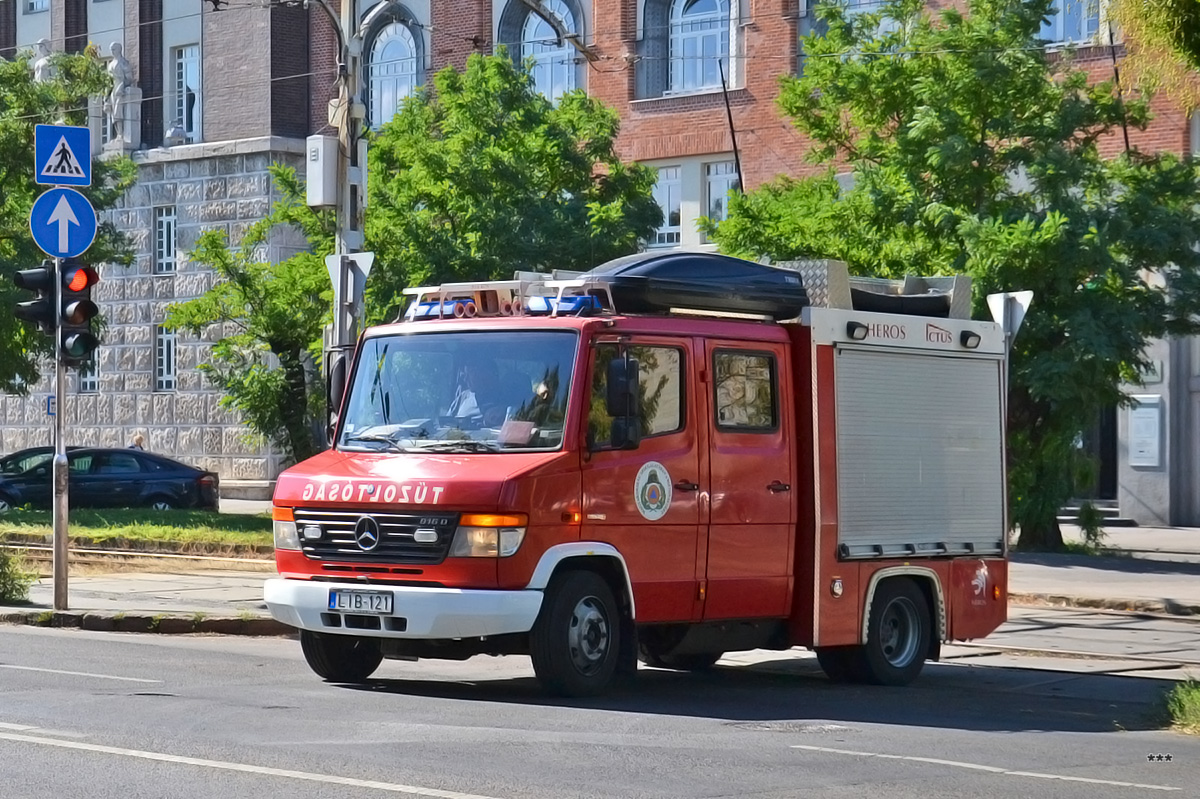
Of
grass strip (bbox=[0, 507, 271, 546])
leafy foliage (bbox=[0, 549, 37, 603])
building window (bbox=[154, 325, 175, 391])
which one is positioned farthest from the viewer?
building window (bbox=[154, 325, 175, 391])

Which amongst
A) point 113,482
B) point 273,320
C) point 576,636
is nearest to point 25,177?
point 113,482

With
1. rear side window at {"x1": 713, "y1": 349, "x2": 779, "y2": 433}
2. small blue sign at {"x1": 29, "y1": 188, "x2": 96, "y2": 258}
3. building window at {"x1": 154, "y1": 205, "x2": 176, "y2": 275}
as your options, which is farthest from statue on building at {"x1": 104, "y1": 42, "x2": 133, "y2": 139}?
rear side window at {"x1": 713, "y1": 349, "x2": 779, "y2": 433}

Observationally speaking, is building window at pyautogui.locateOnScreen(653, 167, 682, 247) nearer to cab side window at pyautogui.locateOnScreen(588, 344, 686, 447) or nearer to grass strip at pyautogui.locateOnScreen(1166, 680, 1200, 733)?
cab side window at pyautogui.locateOnScreen(588, 344, 686, 447)

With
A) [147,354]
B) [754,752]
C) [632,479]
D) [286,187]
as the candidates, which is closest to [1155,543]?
[286,187]

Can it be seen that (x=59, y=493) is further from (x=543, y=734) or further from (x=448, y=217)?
(x=448, y=217)

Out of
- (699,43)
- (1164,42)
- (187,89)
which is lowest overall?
(1164,42)

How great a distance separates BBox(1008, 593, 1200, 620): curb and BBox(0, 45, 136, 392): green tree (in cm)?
1828

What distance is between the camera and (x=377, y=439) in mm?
11773

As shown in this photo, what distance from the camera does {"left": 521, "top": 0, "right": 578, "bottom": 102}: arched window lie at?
3803 centimetres

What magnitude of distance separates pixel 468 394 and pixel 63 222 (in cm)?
690

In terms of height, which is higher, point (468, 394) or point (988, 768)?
point (468, 394)

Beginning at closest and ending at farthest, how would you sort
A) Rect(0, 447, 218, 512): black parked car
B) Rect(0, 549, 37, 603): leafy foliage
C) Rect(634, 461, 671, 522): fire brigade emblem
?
1. Rect(634, 461, 671, 522): fire brigade emblem
2. Rect(0, 549, 37, 603): leafy foliage
3. Rect(0, 447, 218, 512): black parked car

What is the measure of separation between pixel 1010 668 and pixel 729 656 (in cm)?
215

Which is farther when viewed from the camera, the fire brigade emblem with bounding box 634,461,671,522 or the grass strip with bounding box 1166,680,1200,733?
the fire brigade emblem with bounding box 634,461,671,522
